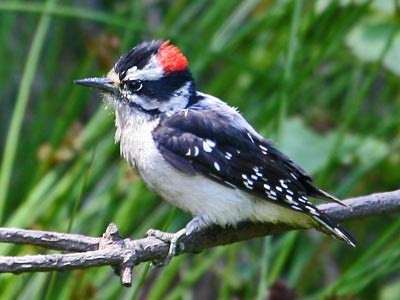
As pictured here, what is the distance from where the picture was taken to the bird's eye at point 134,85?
255 cm

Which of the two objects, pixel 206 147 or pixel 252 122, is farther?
pixel 252 122

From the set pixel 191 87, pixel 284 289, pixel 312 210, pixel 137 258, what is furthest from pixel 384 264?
pixel 137 258

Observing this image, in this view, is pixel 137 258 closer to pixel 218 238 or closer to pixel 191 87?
pixel 218 238

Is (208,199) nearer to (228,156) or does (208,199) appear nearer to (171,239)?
(228,156)

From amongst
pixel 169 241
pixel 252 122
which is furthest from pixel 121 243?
pixel 252 122

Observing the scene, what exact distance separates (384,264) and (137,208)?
29.5 inches

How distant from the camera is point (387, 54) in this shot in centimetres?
329

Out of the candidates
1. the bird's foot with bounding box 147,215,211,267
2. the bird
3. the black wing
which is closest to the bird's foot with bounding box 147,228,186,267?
the bird's foot with bounding box 147,215,211,267

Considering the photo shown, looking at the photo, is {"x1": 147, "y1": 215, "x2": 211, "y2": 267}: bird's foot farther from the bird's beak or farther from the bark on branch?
the bird's beak

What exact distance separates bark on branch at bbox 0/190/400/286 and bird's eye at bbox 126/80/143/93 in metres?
0.38

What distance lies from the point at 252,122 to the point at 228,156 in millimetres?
910

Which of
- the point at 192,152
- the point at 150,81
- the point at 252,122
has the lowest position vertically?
the point at 192,152

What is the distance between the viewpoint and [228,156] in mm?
2553

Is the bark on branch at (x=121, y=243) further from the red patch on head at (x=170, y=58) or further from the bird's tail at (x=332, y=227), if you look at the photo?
the red patch on head at (x=170, y=58)
